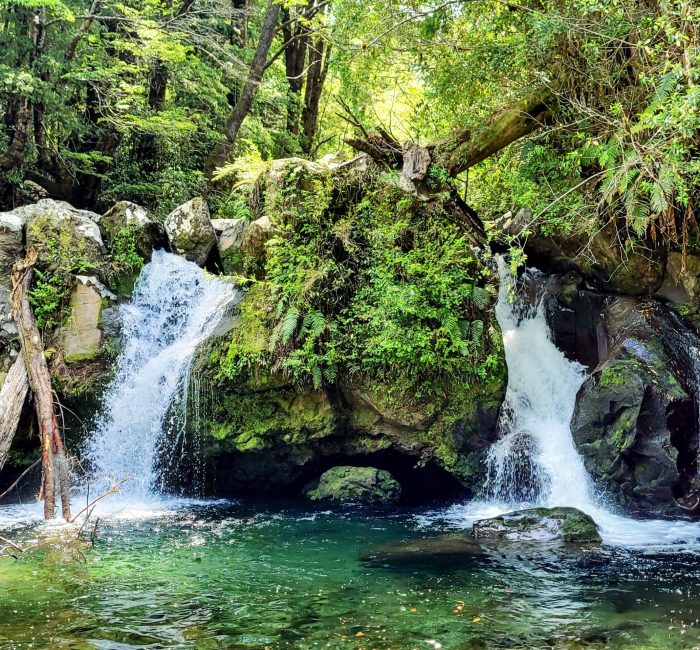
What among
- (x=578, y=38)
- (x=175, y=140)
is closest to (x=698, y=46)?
(x=578, y=38)

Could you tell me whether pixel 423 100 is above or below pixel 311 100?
below

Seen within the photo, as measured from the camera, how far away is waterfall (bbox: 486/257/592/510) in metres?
10.3

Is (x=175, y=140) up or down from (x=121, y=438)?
up

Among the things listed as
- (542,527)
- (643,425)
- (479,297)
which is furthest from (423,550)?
(479,297)

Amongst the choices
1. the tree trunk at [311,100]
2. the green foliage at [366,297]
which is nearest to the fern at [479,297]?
the green foliage at [366,297]

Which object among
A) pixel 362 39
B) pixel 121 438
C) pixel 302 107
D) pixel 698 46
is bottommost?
pixel 121 438

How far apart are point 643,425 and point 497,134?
17.6 feet

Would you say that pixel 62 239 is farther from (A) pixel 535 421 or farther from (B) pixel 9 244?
(A) pixel 535 421

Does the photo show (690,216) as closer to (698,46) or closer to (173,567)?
(698,46)

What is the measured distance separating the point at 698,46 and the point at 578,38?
2.65 m

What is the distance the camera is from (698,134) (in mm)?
8906

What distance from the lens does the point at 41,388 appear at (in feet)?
33.4

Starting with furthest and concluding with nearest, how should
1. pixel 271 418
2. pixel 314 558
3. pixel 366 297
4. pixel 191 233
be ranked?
pixel 191 233 → pixel 366 297 → pixel 271 418 → pixel 314 558

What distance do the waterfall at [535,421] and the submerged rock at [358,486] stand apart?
168cm
